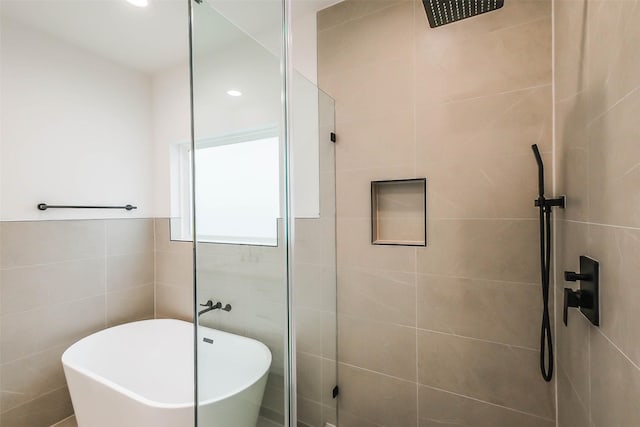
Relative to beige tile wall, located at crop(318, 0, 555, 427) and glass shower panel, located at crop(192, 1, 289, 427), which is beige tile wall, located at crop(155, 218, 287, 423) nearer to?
glass shower panel, located at crop(192, 1, 289, 427)

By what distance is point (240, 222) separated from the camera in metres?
1.16

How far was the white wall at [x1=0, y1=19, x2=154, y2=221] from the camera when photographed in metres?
1.81

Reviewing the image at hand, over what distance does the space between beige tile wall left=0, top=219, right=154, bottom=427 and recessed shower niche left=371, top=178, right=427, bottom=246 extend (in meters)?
2.19

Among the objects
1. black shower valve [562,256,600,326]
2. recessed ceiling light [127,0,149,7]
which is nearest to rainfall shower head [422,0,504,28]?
black shower valve [562,256,600,326]

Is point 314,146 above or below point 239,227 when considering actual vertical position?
above

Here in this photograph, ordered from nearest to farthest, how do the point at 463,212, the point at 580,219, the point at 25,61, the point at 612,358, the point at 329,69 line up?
the point at 612,358 < the point at 580,219 < the point at 463,212 < the point at 329,69 < the point at 25,61

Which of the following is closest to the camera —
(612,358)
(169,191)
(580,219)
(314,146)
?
(612,358)

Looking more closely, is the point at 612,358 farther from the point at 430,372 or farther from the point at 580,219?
the point at 430,372

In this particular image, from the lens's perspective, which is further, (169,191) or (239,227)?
(169,191)

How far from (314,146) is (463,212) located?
0.84m

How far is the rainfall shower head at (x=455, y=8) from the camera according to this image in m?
1.09

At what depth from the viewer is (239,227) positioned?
45.6 inches

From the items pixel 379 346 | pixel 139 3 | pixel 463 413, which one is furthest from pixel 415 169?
pixel 139 3

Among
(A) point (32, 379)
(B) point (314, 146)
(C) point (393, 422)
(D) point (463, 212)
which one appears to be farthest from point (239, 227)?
(A) point (32, 379)
